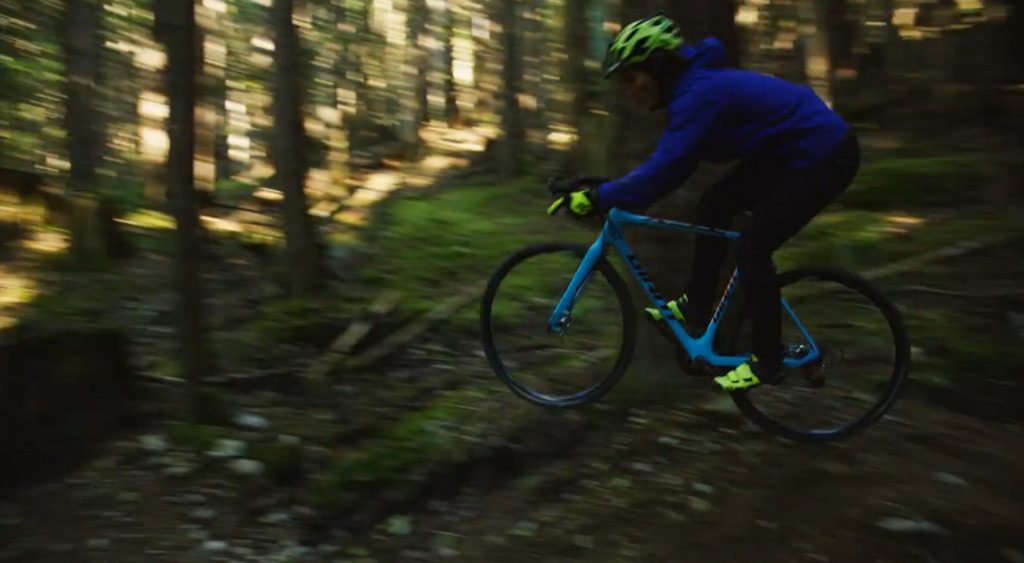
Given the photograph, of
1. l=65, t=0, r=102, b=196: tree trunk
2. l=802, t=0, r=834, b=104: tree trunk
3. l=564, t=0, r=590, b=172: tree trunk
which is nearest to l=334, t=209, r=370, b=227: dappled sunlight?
l=564, t=0, r=590, b=172: tree trunk

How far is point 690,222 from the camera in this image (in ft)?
16.7

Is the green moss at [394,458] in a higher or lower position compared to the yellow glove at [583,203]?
lower

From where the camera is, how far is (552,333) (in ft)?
16.9

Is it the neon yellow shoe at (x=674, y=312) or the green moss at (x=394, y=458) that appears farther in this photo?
the green moss at (x=394, y=458)

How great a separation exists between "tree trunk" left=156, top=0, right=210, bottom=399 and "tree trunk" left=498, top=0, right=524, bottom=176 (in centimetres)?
1084

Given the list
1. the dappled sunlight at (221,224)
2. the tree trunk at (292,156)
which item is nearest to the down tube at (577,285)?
the tree trunk at (292,156)

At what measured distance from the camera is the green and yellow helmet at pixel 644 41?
4.29 m

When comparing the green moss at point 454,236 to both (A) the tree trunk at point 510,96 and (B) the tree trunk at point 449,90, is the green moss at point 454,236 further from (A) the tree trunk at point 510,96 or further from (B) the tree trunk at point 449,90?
Answer: (B) the tree trunk at point 449,90

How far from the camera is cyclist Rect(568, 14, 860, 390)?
4.28m

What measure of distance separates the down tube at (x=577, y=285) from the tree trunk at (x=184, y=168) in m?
2.50

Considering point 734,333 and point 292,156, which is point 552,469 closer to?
point 734,333

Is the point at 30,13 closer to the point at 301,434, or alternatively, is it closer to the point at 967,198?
the point at 301,434

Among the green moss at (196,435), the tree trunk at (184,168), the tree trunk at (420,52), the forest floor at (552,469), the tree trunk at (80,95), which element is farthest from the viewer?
the tree trunk at (420,52)

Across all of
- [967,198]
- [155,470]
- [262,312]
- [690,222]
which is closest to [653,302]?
[690,222]
